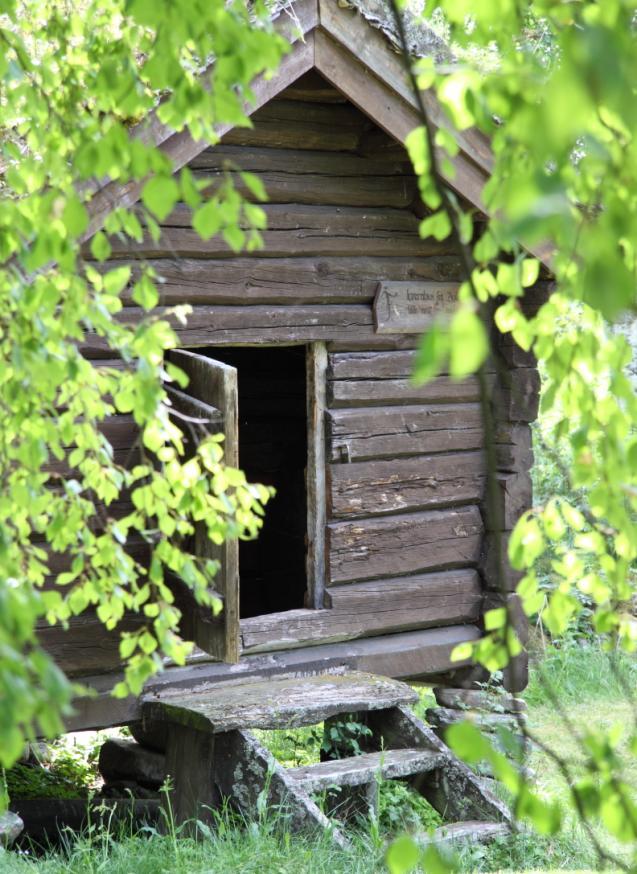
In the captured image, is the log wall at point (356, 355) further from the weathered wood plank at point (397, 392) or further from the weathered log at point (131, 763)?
the weathered log at point (131, 763)

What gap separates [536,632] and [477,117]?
28.2 feet

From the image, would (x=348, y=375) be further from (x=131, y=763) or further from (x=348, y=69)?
(x=131, y=763)

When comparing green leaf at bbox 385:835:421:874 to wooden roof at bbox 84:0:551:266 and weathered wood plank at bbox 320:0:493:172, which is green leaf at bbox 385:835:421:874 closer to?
wooden roof at bbox 84:0:551:266

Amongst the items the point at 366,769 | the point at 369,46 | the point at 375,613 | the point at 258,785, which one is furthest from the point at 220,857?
the point at 369,46

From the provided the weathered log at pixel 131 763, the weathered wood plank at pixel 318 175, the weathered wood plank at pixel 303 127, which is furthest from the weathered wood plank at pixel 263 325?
the weathered log at pixel 131 763

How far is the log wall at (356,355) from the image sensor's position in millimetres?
5441

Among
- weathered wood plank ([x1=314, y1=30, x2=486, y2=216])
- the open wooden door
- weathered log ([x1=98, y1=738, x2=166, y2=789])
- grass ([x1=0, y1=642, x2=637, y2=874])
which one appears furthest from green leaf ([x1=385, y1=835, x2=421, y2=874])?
weathered log ([x1=98, y1=738, x2=166, y2=789])

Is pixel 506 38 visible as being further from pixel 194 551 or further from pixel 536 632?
pixel 536 632

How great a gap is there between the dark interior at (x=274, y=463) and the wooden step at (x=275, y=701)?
2944 millimetres

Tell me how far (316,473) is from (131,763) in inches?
91.6

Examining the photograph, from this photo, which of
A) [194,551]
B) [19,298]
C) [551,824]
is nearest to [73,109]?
[19,298]

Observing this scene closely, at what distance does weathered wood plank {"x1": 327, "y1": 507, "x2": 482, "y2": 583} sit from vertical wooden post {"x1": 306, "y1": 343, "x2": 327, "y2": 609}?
0.22 feet

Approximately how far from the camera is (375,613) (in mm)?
6086

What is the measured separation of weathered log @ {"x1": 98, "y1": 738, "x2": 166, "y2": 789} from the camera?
6.71 m
